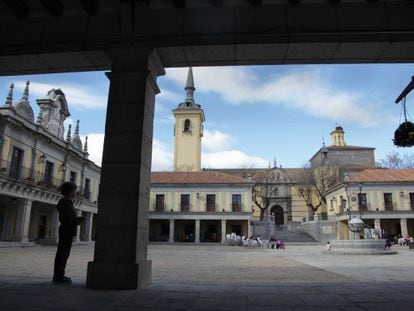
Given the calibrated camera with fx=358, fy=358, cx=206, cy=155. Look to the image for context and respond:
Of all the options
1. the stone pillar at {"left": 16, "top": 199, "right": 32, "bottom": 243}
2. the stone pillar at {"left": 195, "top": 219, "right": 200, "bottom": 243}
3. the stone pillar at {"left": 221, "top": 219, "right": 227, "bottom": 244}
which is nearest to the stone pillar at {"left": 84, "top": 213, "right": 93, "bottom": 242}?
the stone pillar at {"left": 16, "top": 199, "right": 32, "bottom": 243}

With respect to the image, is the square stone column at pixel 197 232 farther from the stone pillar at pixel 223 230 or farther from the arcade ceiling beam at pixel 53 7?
the arcade ceiling beam at pixel 53 7

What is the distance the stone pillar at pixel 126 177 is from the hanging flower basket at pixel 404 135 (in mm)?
3954

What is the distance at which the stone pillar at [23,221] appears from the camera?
23.8m

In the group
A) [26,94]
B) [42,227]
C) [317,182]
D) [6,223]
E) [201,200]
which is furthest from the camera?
[317,182]

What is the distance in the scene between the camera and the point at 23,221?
80.0 ft

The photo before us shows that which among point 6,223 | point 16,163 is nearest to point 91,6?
point 16,163

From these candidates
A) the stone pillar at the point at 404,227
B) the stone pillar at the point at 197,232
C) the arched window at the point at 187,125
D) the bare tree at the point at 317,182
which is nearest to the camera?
the stone pillar at the point at 404,227

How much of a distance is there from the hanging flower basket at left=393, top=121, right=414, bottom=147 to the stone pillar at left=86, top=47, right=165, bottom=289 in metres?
3.95

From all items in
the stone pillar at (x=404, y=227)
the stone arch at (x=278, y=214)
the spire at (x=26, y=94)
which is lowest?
the stone pillar at (x=404, y=227)

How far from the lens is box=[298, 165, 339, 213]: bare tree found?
56250 mm

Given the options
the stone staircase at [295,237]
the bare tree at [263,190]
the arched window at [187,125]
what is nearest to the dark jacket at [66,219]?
the stone staircase at [295,237]

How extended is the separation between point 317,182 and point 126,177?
5541 centimetres

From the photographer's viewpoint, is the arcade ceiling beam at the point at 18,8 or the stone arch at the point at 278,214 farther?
the stone arch at the point at 278,214

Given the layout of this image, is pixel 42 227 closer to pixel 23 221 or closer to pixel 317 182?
pixel 23 221
